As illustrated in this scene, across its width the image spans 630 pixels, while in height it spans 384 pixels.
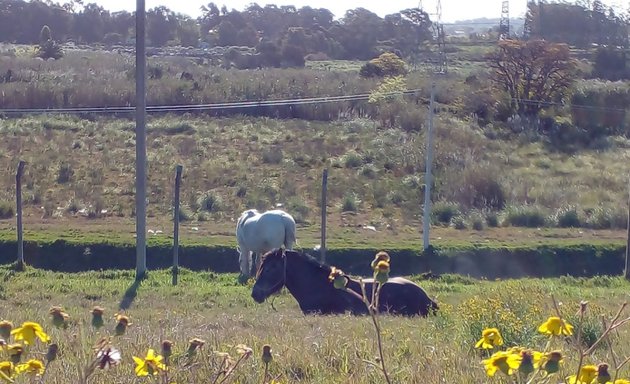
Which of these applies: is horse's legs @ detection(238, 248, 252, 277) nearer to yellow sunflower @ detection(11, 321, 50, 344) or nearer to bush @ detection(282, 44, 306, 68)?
yellow sunflower @ detection(11, 321, 50, 344)

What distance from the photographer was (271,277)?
12.8 m

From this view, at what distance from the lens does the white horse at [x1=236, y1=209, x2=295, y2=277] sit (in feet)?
59.2

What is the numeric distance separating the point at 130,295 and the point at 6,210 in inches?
362

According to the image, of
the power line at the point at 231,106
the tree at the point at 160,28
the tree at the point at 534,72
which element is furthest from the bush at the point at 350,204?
the tree at the point at 160,28

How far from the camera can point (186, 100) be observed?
138 feet

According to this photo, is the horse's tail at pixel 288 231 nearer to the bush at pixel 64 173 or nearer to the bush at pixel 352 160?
the bush at pixel 64 173

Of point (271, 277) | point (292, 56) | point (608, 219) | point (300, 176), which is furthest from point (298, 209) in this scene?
point (292, 56)

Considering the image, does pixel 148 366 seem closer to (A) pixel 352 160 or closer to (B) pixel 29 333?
(B) pixel 29 333

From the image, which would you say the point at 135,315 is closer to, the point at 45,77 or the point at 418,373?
the point at 418,373

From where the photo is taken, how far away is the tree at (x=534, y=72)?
42.7 meters

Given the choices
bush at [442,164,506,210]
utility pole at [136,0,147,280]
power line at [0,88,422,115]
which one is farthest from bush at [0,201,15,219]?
power line at [0,88,422,115]

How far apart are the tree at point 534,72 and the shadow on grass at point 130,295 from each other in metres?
27.6

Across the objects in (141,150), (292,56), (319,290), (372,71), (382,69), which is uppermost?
(292,56)

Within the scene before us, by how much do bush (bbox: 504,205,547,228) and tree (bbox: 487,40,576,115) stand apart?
1752 centimetres
